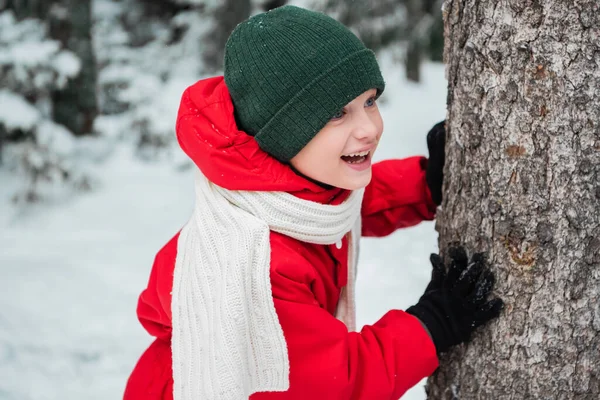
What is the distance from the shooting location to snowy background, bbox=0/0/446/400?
4043 millimetres

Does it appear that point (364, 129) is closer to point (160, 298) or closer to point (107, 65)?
point (160, 298)

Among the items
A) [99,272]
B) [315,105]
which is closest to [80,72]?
[99,272]

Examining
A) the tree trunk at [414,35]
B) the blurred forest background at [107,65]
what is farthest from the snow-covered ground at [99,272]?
the tree trunk at [414,35]

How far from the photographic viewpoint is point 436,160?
87.0 inches

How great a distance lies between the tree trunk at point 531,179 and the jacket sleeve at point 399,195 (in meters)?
0.36

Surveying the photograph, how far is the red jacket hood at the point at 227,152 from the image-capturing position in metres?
1.85

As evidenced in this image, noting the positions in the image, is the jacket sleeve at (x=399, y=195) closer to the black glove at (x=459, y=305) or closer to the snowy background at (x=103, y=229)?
the black glove at (x=459, y=305)

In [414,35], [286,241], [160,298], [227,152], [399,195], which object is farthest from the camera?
[414,35]

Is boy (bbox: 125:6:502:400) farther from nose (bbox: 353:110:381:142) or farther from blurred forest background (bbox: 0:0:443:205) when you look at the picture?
blurred forest background (bbox: 0:0:443:205)

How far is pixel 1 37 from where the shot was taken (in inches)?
249

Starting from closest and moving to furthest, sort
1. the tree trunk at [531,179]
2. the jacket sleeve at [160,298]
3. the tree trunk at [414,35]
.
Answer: the tree trunk at [531,179]
the jacket sleeve at [160,298]
the tree trunk at [414,35]

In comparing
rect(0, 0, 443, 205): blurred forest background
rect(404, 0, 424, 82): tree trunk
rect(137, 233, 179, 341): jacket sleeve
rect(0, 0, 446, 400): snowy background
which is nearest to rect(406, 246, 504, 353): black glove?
rect(137, 233, 179, 341): jacket sleeve

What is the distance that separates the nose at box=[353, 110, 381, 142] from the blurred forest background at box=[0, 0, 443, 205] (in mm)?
5311

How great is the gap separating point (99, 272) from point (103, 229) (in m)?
1.05
